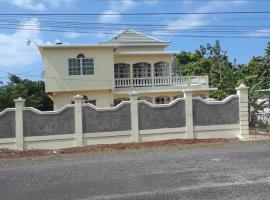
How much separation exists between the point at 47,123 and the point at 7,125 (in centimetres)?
155

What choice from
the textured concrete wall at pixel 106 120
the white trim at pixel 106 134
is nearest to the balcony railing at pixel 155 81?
the textured concrete wall at pixel 106 120

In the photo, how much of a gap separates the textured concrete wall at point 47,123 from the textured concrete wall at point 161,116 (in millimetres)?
2937

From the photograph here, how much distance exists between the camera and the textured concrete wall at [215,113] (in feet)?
65.9

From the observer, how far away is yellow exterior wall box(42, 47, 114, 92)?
107ft

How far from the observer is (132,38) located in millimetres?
39500

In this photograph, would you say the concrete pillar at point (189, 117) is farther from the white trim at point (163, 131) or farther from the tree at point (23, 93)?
the tree at point (23, 93)

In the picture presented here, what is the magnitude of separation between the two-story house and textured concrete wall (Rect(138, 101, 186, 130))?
14198 millimetres

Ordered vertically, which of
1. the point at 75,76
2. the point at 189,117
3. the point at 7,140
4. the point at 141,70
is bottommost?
the point at 7,140

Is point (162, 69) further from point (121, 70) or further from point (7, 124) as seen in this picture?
point (7, 124)

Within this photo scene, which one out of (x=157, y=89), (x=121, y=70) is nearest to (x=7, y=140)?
(x=157, y=89)

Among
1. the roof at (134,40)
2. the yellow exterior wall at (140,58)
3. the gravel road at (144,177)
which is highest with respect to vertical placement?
the roof at (134,40)

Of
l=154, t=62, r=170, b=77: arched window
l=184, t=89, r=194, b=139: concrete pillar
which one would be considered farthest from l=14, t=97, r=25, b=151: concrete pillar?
l=154, t=62, r=170, b=77: arched window

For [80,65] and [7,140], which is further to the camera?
[80,65]

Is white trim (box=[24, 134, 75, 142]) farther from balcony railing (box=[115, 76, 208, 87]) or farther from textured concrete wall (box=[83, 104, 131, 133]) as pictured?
balcony railing (box=[115, 76, 208, 87])
